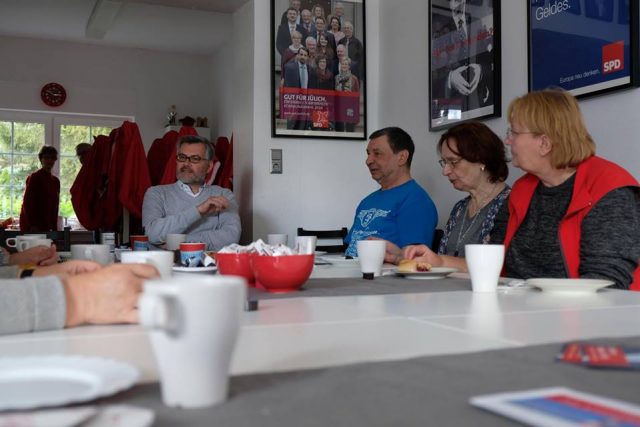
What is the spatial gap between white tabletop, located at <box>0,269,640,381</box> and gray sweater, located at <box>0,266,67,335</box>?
2 centimetres

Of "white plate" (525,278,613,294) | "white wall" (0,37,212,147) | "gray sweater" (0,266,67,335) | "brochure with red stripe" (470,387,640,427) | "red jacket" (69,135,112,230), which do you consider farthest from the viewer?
"white wall" (0,37,212,147)

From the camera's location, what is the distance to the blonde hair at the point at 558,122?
79.4 inches

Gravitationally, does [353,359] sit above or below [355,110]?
below

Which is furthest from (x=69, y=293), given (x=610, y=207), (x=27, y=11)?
(x=27, y=11)

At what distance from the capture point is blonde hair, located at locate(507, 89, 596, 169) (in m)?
2.02

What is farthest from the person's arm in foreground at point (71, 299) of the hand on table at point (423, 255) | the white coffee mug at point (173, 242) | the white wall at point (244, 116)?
the white wall at point (244, 116)

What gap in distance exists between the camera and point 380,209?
3.28 m

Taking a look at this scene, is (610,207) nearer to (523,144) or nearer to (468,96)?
(523,144)

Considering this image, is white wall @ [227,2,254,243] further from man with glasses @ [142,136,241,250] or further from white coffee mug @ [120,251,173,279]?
white coffee mug @ [120,251,173,279]

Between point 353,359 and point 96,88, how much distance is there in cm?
743

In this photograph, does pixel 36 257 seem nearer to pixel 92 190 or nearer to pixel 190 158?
pixel 190 158

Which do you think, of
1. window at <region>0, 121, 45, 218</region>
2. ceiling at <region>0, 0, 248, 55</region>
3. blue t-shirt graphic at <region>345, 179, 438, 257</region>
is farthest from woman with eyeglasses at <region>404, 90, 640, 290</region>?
window at <region>0, 121, 45, 218</region>

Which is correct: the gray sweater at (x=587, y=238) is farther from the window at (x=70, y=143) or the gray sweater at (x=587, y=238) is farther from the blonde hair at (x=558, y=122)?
the window at (x=70, y=143)

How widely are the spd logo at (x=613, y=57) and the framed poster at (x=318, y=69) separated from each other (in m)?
1.89
